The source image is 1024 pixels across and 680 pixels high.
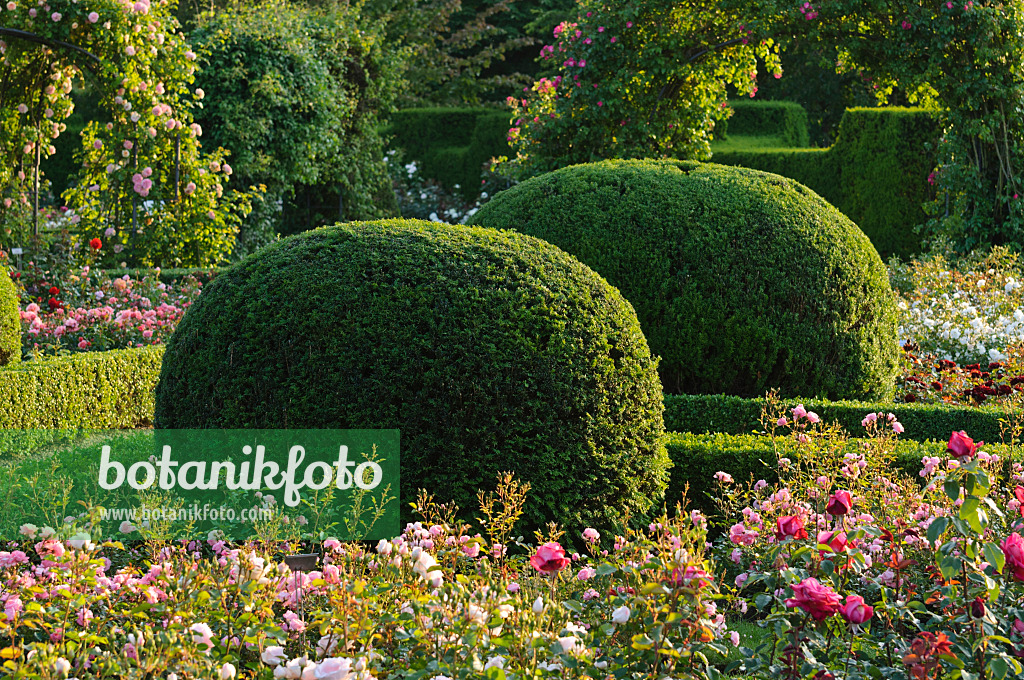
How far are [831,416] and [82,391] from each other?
492 centimetres

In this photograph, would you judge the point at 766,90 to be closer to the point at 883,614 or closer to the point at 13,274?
the point at 13,274

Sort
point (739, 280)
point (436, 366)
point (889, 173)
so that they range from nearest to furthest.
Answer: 1. point (436, 366)
2. point (739, 280)
3. point (889, 173)

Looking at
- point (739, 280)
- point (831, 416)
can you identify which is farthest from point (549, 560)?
point (739, 280)

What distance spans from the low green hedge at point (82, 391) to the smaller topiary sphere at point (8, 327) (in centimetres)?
21

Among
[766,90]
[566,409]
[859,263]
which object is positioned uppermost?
[766,90]

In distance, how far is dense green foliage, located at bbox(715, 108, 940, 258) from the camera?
44.2 ft

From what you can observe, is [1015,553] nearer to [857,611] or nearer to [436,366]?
[857,611]

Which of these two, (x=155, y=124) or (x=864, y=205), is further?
(x=864, y=205)

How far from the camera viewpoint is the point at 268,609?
2230 mm

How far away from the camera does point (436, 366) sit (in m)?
3.54

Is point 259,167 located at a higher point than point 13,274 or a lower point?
higher

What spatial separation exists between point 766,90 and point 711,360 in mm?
24373

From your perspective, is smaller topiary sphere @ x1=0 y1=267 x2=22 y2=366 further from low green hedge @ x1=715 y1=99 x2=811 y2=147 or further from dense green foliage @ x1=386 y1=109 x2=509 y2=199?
low green hedge @ x1=715 y1=99 x2=811 y2=147

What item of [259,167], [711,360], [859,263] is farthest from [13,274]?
[859,263]
